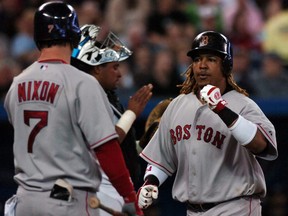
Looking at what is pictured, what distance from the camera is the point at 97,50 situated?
5980 mm

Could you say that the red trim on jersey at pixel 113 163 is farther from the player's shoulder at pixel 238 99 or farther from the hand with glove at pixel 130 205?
the player's shoulder at pixel 238 99

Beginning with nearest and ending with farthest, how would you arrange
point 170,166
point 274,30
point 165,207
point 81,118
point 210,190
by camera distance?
point 81,118 → point 210,190 → point 170,166 → point 165,207 → point 274,30

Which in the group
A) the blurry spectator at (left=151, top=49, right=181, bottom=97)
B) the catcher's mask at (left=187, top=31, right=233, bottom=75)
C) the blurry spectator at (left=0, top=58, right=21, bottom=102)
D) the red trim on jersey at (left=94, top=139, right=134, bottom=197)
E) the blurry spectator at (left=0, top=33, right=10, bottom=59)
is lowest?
the blurry spectator at (left=0, top=58, right=21, bottom=102)

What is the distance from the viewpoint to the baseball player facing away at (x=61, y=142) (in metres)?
4.56

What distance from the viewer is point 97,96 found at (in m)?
4.58

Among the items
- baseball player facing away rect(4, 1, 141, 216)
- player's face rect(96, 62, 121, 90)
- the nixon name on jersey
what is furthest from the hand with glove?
player's face rect(96, 62, 121, 90)

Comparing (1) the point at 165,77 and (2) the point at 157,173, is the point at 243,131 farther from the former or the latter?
(1) the point at 165,77

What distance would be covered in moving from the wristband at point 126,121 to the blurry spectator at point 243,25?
4942mm

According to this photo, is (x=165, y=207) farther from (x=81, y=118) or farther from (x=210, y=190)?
(x=81, y=118)

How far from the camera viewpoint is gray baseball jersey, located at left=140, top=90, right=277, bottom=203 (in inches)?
213

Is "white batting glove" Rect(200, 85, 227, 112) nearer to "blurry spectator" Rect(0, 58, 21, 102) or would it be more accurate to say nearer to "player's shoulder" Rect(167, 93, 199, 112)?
"player's shoulder" Rect(167, 93, 199, 112)

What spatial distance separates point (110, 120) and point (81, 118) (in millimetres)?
165

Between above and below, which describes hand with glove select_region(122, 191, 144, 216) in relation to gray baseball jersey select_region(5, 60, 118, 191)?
below

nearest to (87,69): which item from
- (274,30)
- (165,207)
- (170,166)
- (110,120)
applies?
(170,166)
